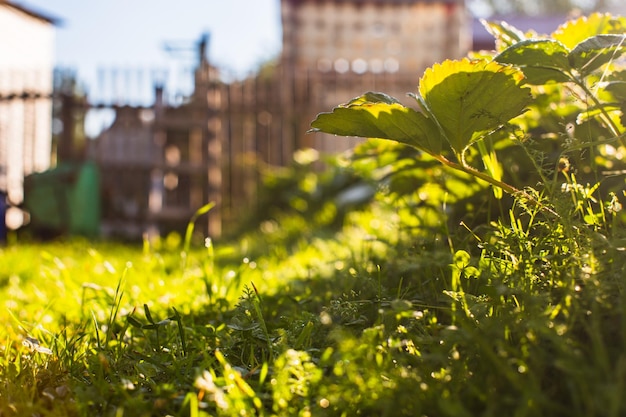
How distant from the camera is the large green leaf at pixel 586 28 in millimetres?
1774

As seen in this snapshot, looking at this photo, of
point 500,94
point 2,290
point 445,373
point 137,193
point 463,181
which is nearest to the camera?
point 445,373

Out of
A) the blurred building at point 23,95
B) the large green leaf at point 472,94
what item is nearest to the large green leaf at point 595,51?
the large green leaf at point 472,94

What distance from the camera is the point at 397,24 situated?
14047mm

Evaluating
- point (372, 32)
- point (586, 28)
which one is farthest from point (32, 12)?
point (586, 28)

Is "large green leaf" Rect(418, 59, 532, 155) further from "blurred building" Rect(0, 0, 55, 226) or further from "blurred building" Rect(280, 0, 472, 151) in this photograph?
"blurred building" Rect(280, 0, 472, 151)

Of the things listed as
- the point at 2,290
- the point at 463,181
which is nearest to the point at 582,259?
the point at 463,181

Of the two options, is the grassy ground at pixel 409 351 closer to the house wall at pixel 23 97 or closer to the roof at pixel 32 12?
the house wall at pixel 23 97

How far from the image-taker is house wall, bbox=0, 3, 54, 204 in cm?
891

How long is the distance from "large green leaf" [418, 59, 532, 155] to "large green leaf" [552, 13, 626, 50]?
40 cm

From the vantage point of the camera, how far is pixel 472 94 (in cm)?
147

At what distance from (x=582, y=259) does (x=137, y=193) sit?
25.5ft

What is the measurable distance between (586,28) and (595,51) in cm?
35

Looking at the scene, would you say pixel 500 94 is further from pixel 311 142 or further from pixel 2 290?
pixel 311 142

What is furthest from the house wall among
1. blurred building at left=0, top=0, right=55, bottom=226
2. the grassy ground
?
the grassy ground
